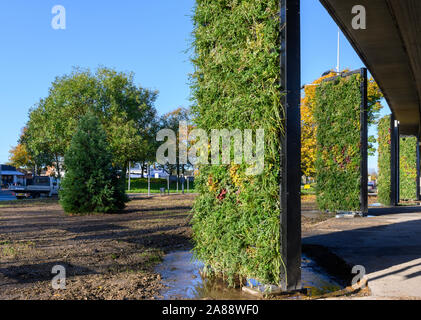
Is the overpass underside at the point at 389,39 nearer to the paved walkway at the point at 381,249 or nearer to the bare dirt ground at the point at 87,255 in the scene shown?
the paved walkway at the point at 381,249

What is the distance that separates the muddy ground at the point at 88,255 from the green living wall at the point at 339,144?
2.61 metres

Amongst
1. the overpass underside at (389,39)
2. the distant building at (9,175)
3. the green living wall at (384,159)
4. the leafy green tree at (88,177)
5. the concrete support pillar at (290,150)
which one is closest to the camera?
the concrete support pillar at (290,150)

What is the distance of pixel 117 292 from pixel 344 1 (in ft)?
27.4

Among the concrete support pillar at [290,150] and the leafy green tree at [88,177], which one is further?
the leafy green tree at [88,177]

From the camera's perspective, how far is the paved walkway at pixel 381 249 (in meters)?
5.05

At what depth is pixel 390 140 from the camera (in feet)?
71.7

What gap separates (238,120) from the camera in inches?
202

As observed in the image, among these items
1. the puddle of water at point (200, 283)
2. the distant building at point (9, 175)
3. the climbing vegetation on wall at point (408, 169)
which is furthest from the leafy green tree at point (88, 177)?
the distant building at point (9, 175)

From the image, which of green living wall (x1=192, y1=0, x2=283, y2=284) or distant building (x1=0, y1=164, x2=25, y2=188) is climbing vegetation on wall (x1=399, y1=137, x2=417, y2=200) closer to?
green living wall (x1=192, y1=0, x2=283, y2=284)

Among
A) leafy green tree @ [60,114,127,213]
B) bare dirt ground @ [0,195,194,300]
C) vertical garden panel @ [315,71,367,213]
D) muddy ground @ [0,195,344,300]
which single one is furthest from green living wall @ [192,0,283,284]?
leafy green tree @ [60,114,127,213]

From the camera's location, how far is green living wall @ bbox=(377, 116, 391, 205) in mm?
21922

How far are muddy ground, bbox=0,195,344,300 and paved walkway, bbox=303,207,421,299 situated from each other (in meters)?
1.60

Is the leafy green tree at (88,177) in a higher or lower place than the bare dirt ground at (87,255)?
higher
